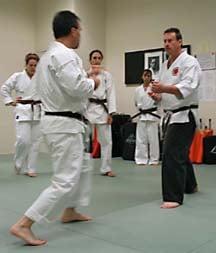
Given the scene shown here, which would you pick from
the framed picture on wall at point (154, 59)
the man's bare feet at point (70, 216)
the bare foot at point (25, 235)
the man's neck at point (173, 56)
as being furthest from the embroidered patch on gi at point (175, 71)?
the framed picture on wall at point (154, 59)

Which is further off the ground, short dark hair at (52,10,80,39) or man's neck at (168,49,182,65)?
short dark hair at (52,10,80,39)

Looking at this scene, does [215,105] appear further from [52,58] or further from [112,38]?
[52,58]

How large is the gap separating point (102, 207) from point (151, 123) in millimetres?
2832

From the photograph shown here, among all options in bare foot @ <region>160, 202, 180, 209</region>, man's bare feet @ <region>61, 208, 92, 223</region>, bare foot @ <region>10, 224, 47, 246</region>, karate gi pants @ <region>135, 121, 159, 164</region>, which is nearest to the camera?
bare foot @ <region>10, 224, 47, 246</region>

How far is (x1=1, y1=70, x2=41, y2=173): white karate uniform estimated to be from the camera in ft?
14.4

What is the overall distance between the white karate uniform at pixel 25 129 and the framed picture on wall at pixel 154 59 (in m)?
2.77

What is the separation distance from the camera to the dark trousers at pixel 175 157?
9.69 feet

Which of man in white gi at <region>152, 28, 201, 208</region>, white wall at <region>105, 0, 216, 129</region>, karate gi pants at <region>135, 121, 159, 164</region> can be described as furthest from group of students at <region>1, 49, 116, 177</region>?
white wall at <region>105, 0, 216, 129</region>

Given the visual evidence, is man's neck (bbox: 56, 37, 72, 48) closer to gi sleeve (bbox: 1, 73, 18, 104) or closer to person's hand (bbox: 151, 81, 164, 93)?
person's hand (bbox: 151, 81, 164, 93)

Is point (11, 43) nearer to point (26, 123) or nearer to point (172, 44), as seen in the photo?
point (26, 123)

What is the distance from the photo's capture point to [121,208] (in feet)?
9.66

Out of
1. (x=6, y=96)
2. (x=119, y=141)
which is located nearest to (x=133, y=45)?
(x=119, y=141)

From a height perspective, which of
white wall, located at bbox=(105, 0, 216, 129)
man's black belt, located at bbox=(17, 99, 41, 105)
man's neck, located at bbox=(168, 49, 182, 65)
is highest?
white wall, located at bbox=(105, 0, 216, 129)

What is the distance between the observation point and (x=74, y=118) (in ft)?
7.26
